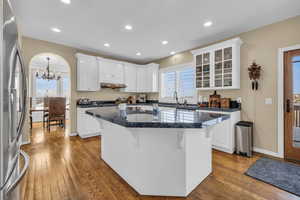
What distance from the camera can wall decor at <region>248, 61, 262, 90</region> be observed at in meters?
2.88

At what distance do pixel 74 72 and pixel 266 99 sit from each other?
505 centimetres

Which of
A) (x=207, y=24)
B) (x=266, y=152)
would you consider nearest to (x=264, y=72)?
(x=207, y=24)

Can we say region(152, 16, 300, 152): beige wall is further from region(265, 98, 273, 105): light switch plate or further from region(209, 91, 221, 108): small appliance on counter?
region(209, 91, 221, 108): small appliance on counter

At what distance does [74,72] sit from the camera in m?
4.17

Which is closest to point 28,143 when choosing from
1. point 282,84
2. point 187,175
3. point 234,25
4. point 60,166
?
point 60,166

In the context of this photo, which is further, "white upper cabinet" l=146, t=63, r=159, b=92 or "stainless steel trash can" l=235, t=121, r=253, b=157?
"white upper cabinet" l=146, t=63, r=159, b=92

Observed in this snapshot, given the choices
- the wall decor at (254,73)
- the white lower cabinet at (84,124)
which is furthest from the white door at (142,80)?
the wall decor at (254,73)

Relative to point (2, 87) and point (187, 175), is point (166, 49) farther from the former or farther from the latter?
point (2, 87)

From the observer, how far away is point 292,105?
2.58 metres

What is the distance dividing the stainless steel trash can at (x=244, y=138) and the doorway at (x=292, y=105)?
586 millimetres

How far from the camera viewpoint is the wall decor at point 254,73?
113 inches

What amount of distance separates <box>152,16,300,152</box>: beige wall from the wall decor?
3.4 inches

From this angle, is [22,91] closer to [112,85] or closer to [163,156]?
[163,156]

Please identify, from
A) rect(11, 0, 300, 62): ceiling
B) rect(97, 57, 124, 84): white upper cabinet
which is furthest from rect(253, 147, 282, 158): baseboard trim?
rect(97, 57, 124, 84): white upper cabinet
